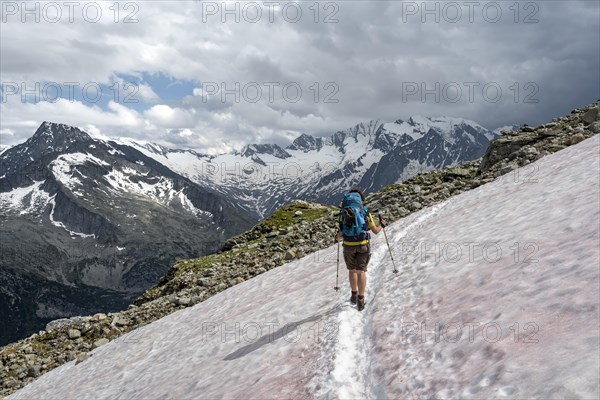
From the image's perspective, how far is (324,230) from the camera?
35938 mm

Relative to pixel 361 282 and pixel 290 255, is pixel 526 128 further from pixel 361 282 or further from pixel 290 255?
pixel 361 282

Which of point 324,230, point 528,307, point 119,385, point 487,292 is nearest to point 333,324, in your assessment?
point 487,292

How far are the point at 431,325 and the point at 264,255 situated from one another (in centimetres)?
2426

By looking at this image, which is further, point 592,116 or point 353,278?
point 592,116

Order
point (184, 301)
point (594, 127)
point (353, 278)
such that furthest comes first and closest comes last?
point (184, 301) → point (594, 127) → point (353, 278)

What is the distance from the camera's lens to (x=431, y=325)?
11555 mm

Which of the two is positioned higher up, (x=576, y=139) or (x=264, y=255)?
(x=576, y=139)

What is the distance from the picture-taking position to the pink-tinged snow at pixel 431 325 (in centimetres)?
892

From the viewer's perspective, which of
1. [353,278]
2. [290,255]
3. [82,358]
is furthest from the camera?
[290,255]

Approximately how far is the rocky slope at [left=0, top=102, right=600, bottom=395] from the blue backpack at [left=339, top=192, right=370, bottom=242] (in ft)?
32.6

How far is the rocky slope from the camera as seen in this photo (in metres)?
28.2

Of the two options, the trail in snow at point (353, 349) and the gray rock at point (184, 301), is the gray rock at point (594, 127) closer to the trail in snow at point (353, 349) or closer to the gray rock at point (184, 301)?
the trail in snow at point (353, 349)

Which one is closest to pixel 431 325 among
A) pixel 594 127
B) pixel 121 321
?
pixel 594 127

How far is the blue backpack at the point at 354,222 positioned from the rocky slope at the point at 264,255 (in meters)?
9.93
